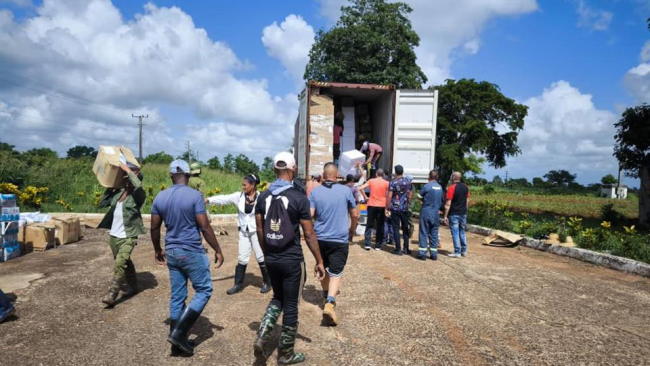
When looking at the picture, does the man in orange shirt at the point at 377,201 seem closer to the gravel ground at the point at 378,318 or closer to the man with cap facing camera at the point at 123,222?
the gravel ground at the point at 378,318

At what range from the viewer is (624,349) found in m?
3.80

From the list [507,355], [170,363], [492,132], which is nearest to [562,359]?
[507,355]

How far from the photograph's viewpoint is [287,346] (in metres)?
3.32

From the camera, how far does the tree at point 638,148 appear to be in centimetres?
1308

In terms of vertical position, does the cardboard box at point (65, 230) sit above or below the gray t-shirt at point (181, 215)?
below

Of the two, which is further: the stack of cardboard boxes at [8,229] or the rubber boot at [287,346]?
the stack of cardboard boxes at [8,229]

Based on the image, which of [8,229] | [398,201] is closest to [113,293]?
[8,229]

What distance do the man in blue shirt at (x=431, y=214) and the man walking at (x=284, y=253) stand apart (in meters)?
4.40

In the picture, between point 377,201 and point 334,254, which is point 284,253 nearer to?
point 334,254

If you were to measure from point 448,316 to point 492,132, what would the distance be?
21.5 meters

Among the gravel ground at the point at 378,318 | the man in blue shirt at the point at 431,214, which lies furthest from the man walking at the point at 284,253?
the man in blue shirt at the point at 431,214

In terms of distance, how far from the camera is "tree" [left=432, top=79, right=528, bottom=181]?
2164cm

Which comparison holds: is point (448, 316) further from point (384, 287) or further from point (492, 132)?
point (492, 132)

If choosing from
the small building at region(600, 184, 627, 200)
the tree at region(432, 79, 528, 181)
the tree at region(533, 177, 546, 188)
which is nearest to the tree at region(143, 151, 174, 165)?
the tree at region(432, 79, 528, 181)
